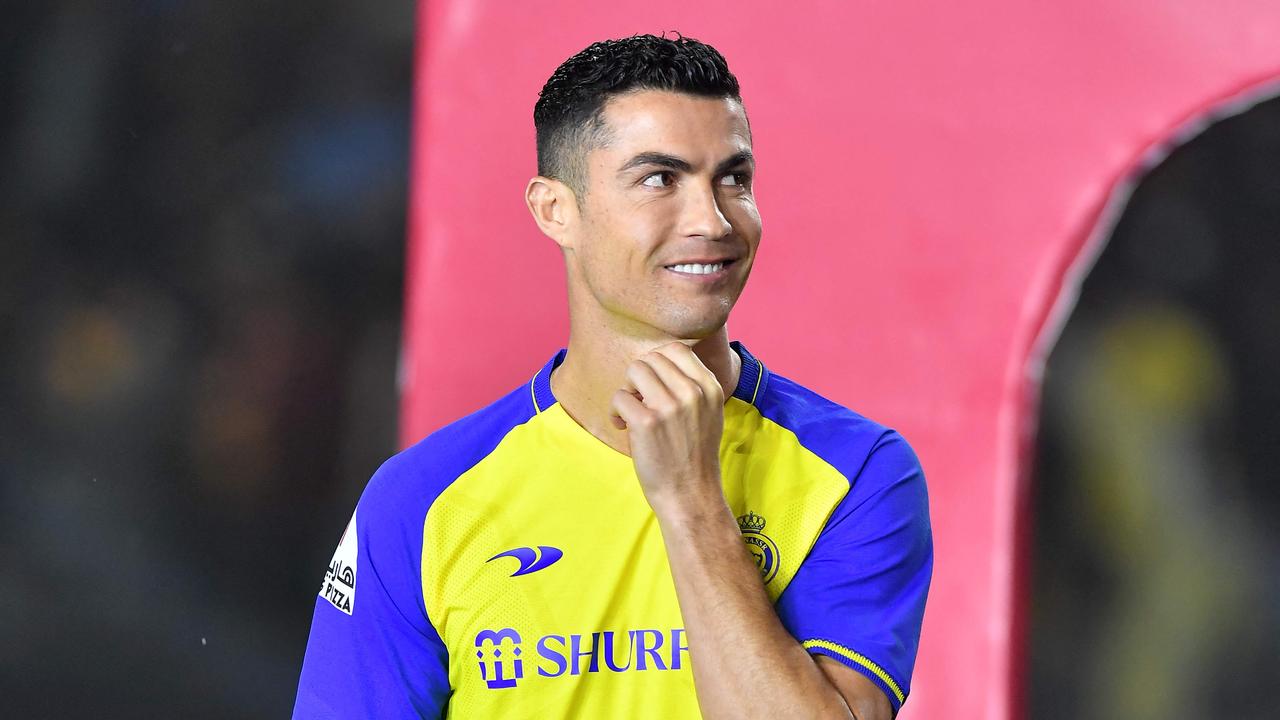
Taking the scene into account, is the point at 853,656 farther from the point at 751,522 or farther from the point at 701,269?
the point at 701,269

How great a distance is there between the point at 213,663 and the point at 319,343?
603mm

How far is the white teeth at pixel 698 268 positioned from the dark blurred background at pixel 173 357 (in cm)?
104

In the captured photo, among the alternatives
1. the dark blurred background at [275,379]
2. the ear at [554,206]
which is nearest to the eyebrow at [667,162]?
the ear at [554,206]

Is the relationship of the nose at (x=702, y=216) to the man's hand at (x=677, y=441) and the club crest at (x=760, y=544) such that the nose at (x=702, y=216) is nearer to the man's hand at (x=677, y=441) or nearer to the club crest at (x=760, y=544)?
the man's hand at (x=677, y=441)

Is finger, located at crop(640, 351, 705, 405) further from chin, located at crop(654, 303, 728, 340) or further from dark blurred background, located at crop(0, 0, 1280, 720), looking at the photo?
dark blurred background, located at crop(0, 0, 1280, 720)

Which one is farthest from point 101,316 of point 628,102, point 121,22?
point 628,102

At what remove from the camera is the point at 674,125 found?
1.50m

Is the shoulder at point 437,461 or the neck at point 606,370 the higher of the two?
the neck at point 606,370

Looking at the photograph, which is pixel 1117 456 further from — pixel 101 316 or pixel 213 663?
pixel 101 316

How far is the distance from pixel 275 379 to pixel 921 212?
1.24 m

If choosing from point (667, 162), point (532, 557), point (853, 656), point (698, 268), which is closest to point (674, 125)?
point (667, 162)

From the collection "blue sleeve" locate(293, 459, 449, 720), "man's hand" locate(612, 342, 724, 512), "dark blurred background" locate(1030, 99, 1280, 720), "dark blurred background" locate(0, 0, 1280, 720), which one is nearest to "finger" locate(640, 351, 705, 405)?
"man's hand" locate(612, 342, 724, 512)

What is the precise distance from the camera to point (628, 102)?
5.02 ft

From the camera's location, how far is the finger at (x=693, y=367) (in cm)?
135
